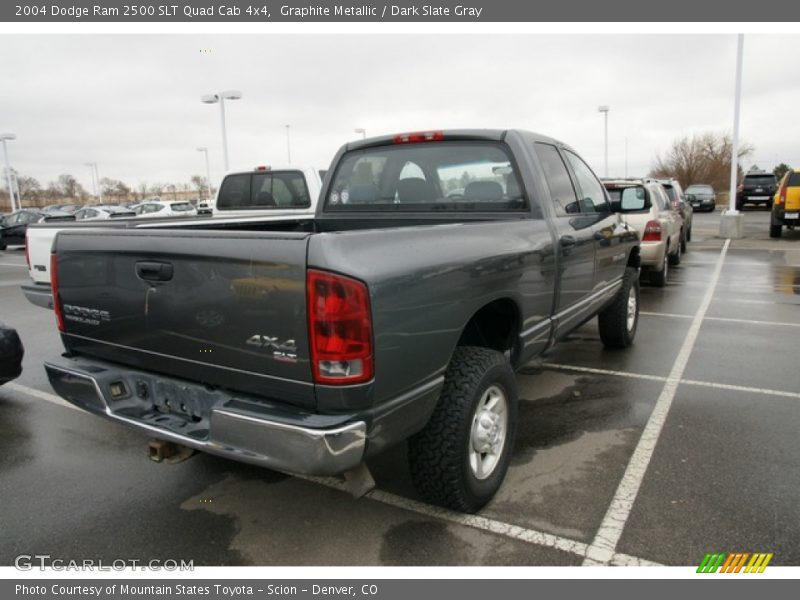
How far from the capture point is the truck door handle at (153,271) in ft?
8.22

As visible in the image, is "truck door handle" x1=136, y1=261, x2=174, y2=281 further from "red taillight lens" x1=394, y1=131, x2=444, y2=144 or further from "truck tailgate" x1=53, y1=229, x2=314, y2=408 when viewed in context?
"red taillight lens" x1=394, y1=131, x2=444, y2=144

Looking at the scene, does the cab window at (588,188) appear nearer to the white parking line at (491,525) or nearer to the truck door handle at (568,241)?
the truck door handle at (568,241)

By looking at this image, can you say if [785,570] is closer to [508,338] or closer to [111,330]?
[508,338]

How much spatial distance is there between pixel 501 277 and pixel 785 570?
1.76 m

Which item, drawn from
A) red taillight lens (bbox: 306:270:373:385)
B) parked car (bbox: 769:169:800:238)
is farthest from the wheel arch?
parked car (bbox: 769:169:800:238)

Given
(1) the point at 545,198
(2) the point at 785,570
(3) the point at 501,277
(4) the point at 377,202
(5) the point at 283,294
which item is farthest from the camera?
(4) the point at 377,202

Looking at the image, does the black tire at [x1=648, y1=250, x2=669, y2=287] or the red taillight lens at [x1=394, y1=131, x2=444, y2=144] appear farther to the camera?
the black tire at [x1=648, y1=250, x2=669, y2=287]

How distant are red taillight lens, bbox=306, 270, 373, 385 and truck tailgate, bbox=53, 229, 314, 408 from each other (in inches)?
1.9

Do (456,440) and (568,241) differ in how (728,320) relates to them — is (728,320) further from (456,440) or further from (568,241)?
(456,440)

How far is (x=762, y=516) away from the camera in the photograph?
2.88 metres

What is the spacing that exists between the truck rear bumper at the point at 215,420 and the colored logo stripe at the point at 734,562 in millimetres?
1614

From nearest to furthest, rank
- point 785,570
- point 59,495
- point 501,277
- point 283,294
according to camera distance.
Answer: point 283,294 < point 785,570 < point 501,277 < point 59,495

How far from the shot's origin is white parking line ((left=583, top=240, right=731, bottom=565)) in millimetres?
2643

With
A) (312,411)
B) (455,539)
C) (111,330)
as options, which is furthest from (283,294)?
(455,539)
